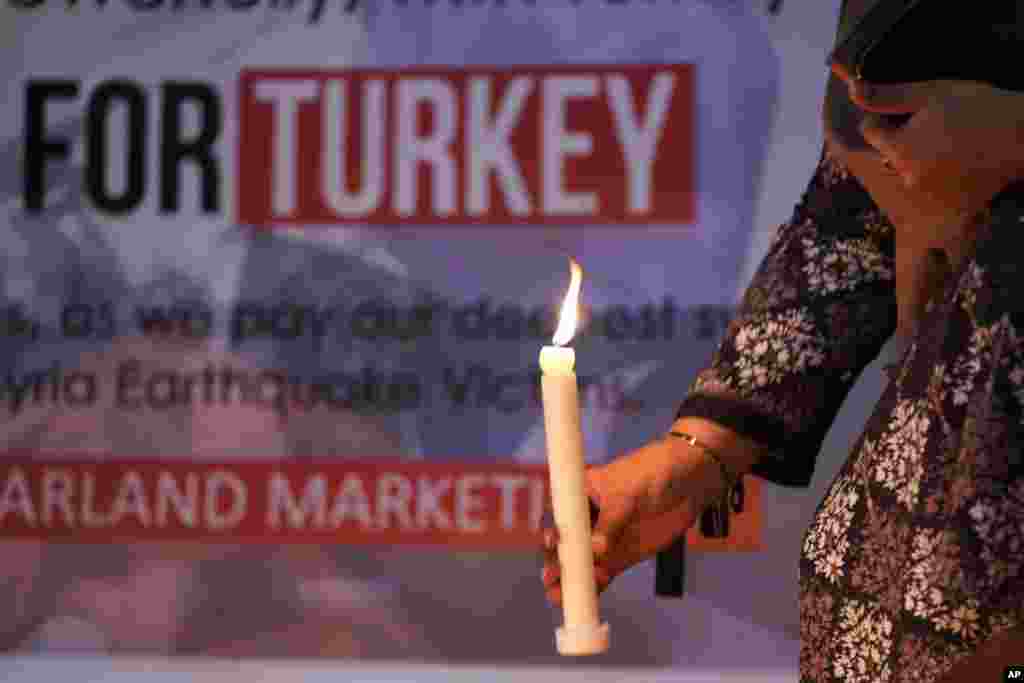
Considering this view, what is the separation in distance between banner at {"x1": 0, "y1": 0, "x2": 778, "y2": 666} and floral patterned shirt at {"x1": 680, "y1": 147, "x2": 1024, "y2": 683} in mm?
1171

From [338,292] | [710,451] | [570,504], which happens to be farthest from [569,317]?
[338,292]

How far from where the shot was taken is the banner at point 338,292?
1946mm

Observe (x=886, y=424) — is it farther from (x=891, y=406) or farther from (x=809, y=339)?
(x=809, y=339)

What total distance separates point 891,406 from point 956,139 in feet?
0.43

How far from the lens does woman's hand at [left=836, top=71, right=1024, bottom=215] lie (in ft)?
1.86

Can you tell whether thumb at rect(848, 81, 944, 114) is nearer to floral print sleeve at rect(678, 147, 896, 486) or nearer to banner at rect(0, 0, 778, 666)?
floral print sleeve at rect(678, 147, 896, 486)

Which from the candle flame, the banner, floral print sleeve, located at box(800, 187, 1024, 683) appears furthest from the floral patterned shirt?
the banner

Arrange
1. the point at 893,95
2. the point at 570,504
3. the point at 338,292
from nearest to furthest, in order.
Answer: the point at 570,504, the point at 893,95, the point at 338,292

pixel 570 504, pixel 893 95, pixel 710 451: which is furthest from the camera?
pixel 710 451

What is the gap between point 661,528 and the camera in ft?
2.33

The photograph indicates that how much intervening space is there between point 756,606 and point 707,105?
74cm

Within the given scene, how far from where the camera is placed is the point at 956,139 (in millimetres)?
573

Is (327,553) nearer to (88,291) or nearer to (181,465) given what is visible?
(181,465)

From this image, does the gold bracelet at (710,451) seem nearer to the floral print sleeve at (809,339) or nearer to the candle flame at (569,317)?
the floral print sleeve at (809,339)
